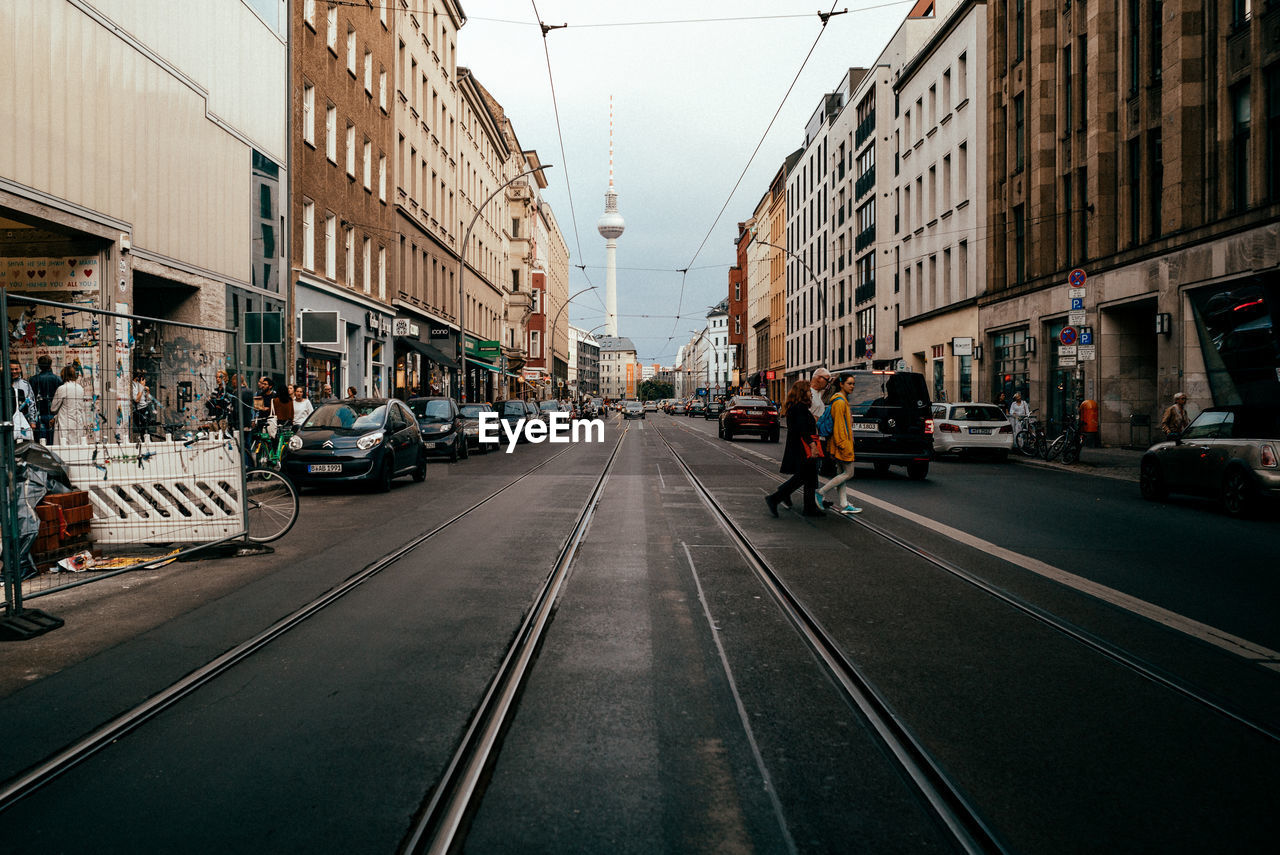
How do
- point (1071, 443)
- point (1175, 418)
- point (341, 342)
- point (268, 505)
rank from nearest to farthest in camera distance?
point (268, 505), point (1175, 418), point (1071, 443), point (341, 342)

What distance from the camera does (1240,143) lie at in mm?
21875

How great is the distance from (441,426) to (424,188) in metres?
21.8

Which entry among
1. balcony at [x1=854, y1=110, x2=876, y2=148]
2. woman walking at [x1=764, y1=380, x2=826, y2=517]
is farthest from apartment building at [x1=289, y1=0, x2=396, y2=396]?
balcony at [x1=854, y1=110, x2=876, y2=148]

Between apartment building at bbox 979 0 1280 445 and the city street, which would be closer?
the city street

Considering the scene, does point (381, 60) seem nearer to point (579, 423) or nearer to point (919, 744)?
point (579, 423)

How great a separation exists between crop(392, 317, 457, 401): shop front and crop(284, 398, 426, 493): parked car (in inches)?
706

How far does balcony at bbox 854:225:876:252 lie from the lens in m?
52.9

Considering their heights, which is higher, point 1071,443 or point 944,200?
point 944,200

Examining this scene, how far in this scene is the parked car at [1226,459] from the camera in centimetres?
1213

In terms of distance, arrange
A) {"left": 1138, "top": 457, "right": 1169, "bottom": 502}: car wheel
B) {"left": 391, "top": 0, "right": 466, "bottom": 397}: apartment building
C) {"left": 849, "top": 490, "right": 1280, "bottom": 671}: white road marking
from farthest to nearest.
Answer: {"left": 391, "top": 0, "right": 466, "bottom": 397}: apartment building, {"left": 1138, "top": 457, "right": 1169, "bottom": 502}: car wheel, {"left": 849, "top": 490, "right": 1280, "bottom": 671}: white road marking

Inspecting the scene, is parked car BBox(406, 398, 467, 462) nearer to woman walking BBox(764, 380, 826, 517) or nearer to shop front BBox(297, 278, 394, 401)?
shop front BBox(297, 278, 394, 401)

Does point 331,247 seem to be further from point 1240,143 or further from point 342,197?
point 1240,143

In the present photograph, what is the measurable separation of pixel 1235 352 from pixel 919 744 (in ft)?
70.4

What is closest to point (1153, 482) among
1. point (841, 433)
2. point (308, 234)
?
point (841, 433)
